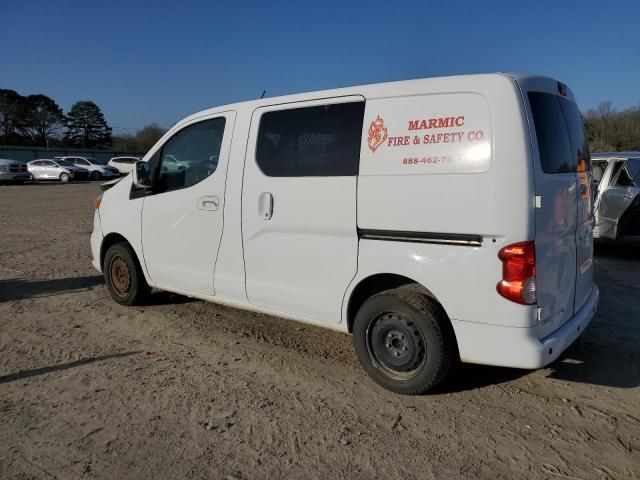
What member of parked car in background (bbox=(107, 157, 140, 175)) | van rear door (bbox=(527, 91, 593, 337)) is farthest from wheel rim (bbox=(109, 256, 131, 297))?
parked car in background (bbox=(107, 157, 140, 175))

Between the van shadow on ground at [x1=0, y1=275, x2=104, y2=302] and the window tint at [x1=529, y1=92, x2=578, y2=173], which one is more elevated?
the window tint at [x1=529, y1=92, x2=578, y2=173]

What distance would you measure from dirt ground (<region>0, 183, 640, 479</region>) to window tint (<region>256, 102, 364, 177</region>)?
1607 mm

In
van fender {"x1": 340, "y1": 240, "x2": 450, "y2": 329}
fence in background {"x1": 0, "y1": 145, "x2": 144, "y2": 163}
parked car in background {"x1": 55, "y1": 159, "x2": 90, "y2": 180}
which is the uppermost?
fence in background {"x1": 0, "y1": 145, "x2": 144, "y2": 163}

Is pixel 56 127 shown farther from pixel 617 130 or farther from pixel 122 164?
pixel 617 130

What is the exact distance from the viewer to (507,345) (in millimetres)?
3232

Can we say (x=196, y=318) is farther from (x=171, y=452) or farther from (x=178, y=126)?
(x=171, y=452)

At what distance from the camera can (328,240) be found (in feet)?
12.8

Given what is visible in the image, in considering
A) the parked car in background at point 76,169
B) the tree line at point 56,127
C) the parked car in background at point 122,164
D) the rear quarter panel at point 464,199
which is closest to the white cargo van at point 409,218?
the rear quarter panel at point 464,199

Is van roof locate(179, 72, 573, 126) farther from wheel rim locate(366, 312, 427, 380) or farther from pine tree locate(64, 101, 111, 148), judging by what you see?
pine tree locate(64, 101, 111, 148)

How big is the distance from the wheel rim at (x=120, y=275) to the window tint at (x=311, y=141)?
237 cm

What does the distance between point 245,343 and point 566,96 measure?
334cm

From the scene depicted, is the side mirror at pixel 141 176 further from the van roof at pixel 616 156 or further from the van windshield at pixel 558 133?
the van roof at pixel 616 156

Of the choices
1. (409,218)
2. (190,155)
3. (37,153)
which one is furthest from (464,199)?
(37,153)

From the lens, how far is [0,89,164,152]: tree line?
204 ft
